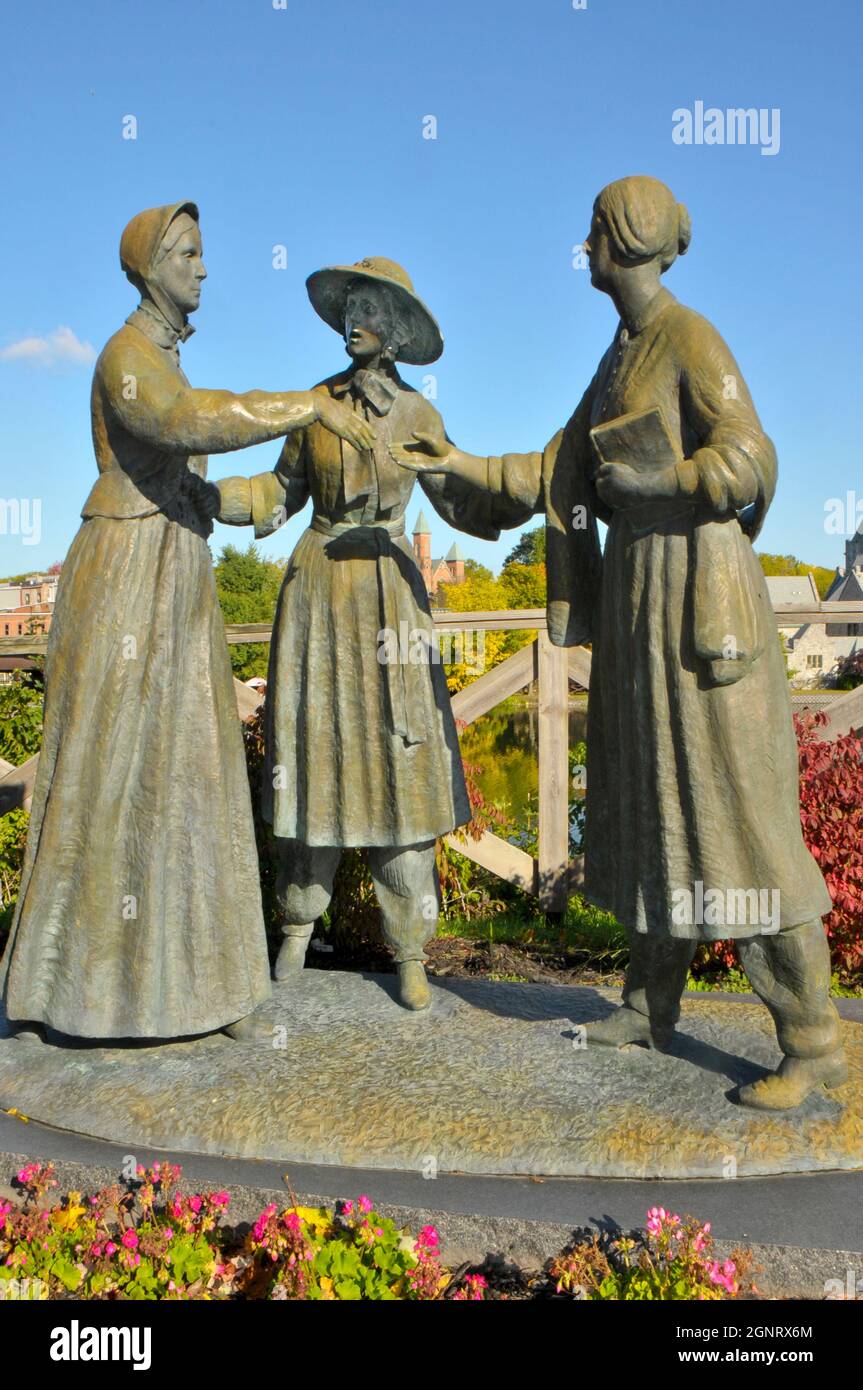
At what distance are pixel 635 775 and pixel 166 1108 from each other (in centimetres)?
167

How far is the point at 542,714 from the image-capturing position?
646 centimetres

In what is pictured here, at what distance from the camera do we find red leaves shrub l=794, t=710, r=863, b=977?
5402 mm

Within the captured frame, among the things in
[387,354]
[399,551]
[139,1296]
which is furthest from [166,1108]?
[387,354]

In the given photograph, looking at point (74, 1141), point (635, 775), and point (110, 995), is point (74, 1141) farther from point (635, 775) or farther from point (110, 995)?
point (635, 775)

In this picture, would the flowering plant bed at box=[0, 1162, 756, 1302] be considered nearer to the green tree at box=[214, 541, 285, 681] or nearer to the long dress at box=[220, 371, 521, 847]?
the long dress at box=[220, 371, 521, 847]

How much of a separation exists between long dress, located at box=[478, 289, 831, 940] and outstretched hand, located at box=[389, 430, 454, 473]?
0.47 meters

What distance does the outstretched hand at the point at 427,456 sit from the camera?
3273 millimetres

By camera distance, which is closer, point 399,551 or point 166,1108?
point 166,1108

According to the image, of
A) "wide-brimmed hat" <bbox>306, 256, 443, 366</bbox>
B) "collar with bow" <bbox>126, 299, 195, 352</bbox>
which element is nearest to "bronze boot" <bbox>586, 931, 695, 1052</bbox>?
"wide-brimmed hat" <bbox>306, 256, 443, 366</bbox>

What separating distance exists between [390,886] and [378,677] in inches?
31.2

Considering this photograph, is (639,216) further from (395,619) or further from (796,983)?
(796,983)

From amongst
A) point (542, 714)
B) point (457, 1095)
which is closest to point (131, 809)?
point (457, 1095)

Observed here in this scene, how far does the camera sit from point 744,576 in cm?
288

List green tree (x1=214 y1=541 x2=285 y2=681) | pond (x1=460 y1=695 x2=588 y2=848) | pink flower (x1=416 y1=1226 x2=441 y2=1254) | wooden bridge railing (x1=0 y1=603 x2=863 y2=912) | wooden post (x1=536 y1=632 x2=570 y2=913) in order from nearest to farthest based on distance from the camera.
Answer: pink flower (x1=416 y1=1226 x2=441 y2=1254), wooden bridge railing (x1=0 y1=603 x2=863 y2=912), wooden post (x1=536 y1=632 x2=570 y2=913), pond (x1=460 y1=695 x2=588 y2=848), green tree (x1=214 y1=541 x2=285 y2=681)
